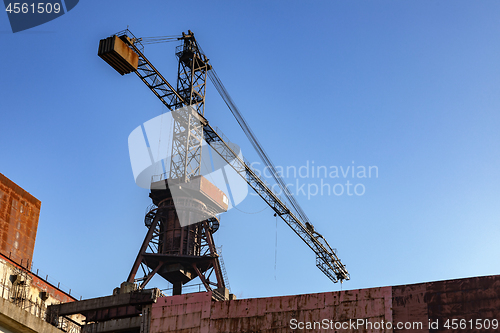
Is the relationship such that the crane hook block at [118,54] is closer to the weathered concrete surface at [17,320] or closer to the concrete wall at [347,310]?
the concrete wall at [347,310]

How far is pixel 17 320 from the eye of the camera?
128ft

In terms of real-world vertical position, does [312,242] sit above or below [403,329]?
above

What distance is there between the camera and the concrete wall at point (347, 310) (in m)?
34.7

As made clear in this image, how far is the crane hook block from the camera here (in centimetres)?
5781

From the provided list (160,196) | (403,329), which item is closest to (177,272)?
(160,196)

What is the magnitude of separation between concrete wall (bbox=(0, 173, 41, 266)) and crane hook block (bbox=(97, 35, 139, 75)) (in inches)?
612

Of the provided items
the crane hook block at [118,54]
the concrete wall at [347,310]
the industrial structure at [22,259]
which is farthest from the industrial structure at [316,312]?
the crane hook block at [118,54]

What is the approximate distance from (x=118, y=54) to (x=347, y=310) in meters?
33.5

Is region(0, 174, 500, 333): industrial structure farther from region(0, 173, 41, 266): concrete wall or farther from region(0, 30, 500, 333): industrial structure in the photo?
region(0, 173, 41, 266): concrete wall

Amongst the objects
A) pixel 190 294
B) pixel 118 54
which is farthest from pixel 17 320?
pixel 118 54

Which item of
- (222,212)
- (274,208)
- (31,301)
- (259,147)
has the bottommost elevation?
(31,301)

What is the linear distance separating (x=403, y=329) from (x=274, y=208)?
141 ft

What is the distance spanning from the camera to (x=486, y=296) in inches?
1351

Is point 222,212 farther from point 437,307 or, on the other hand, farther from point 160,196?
point 437,307
